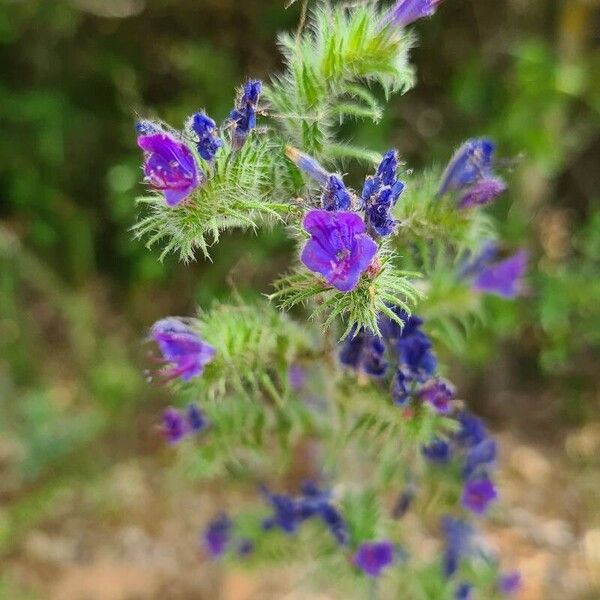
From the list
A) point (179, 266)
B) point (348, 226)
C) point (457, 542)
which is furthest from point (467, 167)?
point (179, 266)

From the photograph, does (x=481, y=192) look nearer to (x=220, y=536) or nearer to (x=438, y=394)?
(x=438, y=394)

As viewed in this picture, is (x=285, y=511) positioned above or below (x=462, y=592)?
above

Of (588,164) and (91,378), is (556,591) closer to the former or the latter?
(588,164)

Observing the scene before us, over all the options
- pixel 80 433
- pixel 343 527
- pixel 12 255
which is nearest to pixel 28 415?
pixel 80 433

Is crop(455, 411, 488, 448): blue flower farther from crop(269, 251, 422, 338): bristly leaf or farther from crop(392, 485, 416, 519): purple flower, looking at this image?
crop(269, 251, 422, 338): bristly leaf

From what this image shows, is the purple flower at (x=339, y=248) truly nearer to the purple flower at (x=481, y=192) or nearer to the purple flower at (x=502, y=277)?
the purple flower at (x=481, y=192)
